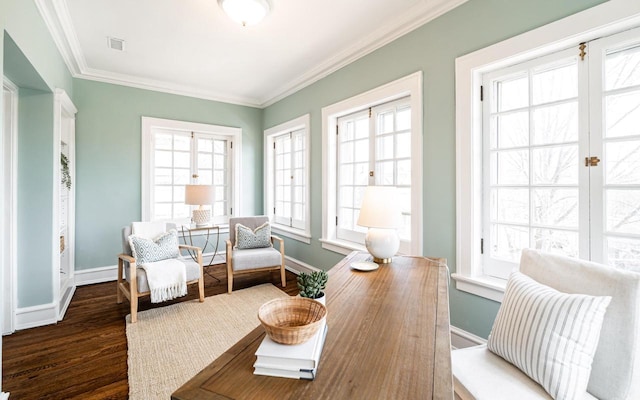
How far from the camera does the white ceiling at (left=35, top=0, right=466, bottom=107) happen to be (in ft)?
7.72

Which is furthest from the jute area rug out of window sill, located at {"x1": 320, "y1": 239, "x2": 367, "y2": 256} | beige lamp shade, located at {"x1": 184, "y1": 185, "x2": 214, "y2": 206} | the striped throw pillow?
the striped throw pillow

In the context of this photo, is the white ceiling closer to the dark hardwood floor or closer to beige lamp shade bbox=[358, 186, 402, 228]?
beige lamp shade bbox=[358, 186, 402, 228]

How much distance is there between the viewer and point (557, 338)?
3.50ft

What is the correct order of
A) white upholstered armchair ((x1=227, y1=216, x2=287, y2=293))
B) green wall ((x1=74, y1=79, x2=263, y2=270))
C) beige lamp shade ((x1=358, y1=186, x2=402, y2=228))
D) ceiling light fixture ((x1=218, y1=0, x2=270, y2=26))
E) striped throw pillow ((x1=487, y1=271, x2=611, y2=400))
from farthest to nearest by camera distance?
1. green wall ((x1=74, y1=79, x2=263, y2=270))
2. white upholstered armchair ((x1=227, y1=216, x2=287, y2=293))
3. ceiling light fixture ((x1=218, y1=0, x2=270, y2=26))
4. beige lamp shade ((x1=358, y1=186, x2=402, y2=228))
5. striped throw pillow ((x1=487, y1=271, x2=611, y2=400))

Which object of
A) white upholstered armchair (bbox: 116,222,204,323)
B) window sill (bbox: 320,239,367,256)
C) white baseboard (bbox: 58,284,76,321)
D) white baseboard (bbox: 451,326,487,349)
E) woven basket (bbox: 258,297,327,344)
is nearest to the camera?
woven basket (bbox: 258,297,327,344)

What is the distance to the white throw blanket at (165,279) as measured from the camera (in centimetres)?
271

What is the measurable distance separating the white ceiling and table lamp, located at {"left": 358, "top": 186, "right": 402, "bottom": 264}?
1595mm

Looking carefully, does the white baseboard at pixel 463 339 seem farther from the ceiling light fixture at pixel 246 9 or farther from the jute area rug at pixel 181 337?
the ceiling light fixture at pixel 246 9

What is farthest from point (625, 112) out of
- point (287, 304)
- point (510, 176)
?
point (287, 304)

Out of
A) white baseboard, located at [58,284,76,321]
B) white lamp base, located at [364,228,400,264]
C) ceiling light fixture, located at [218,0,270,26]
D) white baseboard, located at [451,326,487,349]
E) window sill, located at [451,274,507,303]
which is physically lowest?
white baseboard, located at [58,284,76,321]

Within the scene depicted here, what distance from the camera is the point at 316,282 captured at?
3.71ft

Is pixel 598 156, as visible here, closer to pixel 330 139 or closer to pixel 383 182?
pixel 383 182

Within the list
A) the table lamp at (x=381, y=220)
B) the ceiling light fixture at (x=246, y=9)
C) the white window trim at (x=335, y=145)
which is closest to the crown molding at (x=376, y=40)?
the white window trim at (x=335, y=145)

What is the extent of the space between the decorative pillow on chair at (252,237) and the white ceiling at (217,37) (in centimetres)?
203
